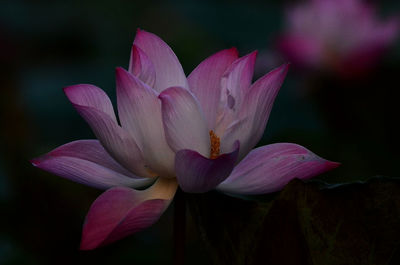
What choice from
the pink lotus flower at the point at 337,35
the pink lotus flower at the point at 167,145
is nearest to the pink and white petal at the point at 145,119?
the pink lotus flower at the point at 167,145

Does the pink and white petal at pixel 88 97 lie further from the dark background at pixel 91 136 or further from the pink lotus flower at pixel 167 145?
the dark background at pixel 91 136

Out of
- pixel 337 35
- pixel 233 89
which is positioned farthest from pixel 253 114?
pixel 337 35

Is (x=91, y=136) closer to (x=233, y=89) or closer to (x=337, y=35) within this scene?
(x=337, y=35)

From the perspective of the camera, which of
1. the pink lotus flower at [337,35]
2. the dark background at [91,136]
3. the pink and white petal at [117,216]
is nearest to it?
the pink and white petal at [117,216]

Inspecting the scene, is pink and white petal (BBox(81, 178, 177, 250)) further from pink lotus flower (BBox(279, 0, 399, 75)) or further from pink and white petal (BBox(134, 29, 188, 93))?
pink lotus flower (BBox(279, 0, 399, 75))

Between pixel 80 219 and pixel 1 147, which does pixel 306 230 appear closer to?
pixel 80 219

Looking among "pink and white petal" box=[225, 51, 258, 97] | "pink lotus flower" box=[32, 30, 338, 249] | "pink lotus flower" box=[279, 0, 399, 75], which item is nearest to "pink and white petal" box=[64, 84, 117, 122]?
"pink lotus flower" box=[32, 30, 338, 249]

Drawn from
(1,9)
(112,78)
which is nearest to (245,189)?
(112,78)
